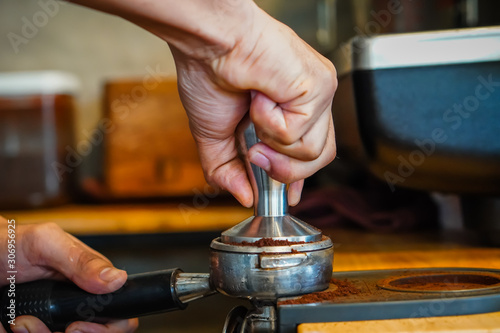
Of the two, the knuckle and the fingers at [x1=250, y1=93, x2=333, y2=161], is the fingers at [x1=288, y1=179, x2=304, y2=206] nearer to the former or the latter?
the fingers at [x1=250, y1=93, x2=333, y2=161]

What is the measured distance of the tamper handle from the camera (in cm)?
52

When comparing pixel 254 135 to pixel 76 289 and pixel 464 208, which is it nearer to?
pixel 76 289

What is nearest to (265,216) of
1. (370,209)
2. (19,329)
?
(19,329)

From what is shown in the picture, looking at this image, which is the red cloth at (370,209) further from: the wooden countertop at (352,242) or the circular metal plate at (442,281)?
the circular metal plate at (442,281)

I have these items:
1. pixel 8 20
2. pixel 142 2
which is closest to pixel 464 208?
pixel 142 2

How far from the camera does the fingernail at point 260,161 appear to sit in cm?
49

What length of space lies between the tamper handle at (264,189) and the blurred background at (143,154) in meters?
0.31

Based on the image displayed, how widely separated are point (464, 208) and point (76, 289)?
2.25 ft

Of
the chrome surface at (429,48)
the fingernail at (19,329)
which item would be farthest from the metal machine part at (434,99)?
the fingernail at (19,329)

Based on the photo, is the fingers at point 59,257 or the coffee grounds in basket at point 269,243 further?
the fingers at point 59,257

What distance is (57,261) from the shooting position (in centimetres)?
64

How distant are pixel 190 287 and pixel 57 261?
193mm

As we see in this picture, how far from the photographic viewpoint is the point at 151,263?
3.50 ft

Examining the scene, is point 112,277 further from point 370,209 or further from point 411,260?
point 370,209
